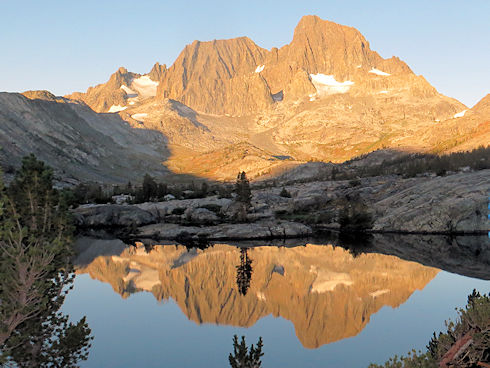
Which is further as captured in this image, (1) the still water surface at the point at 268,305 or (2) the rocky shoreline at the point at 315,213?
(2) the rocky shoreline at the point at 315,213

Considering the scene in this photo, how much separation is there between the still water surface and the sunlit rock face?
89 millimetres

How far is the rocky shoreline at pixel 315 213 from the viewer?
58.9 meters

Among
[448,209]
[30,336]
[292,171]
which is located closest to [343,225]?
[448,209]

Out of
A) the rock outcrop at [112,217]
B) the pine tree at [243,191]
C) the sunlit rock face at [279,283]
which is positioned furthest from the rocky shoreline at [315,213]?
the sunlit rock face at [279,283]

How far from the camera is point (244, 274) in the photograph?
38.4 metres

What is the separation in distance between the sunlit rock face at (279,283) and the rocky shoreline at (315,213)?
10.7 m

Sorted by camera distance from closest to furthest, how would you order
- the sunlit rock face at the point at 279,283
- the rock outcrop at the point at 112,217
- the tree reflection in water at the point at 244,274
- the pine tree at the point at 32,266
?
the pine tree at the point at 32,266 → the sunlit rock face at the point at 279,283 → the tree reflection in water at the point at 244,274 → the rock outcrop at the point at 112,217

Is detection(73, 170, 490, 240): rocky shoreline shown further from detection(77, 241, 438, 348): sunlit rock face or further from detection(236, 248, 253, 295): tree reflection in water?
detection(236, 248, 253, 295): tree reflection in water

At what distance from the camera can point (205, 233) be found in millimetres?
60031

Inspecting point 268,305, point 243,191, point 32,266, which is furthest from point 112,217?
point 32,266

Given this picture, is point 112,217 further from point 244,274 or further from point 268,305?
point 268,305

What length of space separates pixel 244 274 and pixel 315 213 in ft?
131

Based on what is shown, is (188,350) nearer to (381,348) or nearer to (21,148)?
(381,348)

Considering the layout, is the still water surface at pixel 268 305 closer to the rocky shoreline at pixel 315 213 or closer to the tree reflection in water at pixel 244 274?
the tree reflection in water at pixel 244 274
